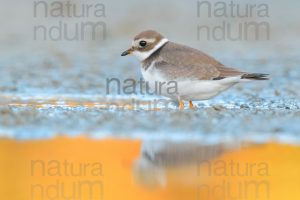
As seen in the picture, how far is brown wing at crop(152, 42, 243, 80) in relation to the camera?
9555mm

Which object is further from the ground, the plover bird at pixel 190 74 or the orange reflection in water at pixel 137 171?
the plover bird at pixel 190 74

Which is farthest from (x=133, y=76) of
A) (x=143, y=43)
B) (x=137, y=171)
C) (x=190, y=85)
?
(x=137, y=171)

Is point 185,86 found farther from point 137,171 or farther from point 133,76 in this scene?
point 133,76

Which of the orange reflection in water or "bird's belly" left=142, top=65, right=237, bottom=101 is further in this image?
"bird's belly" left=142, top=65, right=237, bottom=101

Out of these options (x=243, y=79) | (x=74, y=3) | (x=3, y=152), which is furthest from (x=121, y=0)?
(x=3, y=152)

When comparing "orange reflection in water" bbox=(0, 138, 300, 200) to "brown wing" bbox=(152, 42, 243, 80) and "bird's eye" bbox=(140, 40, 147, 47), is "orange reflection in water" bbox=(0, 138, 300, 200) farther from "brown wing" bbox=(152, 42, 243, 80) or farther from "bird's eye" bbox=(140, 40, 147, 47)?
"bird's eye" bbox=(140, 40, 147, 47)

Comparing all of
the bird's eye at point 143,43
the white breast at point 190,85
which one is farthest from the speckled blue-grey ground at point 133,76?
the bird's eye at point 143,43

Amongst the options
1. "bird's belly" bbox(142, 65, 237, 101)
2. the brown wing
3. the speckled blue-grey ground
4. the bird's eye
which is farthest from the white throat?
the speckled blue-grey ground

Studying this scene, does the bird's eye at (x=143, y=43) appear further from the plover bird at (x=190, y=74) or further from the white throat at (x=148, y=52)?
the plover bird at (x=190, y=74)

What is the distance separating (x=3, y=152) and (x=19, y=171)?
0.52 meters

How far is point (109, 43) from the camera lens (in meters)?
18.8

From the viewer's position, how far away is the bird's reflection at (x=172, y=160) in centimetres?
677

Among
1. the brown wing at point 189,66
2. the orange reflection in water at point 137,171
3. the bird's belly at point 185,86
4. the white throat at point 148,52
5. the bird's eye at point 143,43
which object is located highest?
the bird's eye at point 143,43

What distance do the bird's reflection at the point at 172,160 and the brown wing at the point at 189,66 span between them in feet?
6.39
